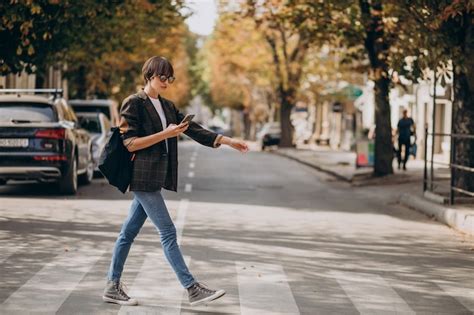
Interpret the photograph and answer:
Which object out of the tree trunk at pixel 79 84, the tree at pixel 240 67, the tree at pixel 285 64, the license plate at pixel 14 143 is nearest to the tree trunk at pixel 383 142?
the tree at pixel 240 67

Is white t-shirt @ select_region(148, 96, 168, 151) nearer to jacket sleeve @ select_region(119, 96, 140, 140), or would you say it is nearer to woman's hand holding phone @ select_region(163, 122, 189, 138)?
jacket sleeve @ select_region(119, 96, 140, 140)

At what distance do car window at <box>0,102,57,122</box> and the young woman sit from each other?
10.2 m

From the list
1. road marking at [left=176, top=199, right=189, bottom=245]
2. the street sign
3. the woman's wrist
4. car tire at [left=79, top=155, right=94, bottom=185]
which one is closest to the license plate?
road marking at [left=176, top=199, right=189, bottom=245]

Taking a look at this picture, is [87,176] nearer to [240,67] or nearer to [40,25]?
[40,25]

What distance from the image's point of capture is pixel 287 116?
2116 inches

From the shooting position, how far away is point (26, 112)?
693 inches

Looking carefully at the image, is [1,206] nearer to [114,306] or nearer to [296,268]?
[296,268]

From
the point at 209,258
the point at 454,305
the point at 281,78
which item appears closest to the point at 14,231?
the point at 209,258

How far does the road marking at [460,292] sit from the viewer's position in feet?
26.6

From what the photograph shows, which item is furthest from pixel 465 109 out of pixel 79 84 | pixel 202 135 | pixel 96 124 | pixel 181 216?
pixel 79 84

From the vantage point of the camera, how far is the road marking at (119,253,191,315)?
7484 millimetres

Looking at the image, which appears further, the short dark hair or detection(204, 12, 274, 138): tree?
detection(204, 12, 274, 138): tree

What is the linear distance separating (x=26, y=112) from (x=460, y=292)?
1059 cm

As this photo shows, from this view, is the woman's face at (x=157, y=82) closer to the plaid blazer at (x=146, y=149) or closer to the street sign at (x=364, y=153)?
the plaid blazer at (x=146, y=149)
